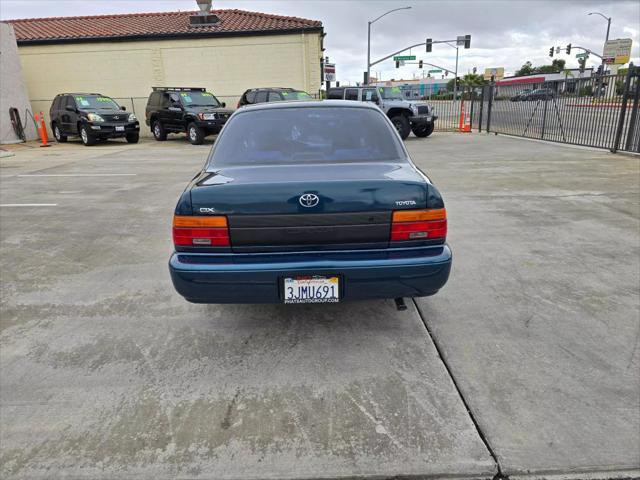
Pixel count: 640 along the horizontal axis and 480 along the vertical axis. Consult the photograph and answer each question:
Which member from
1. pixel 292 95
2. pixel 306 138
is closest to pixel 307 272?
pixel 306 138

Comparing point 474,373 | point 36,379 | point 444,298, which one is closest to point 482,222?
point 444,298

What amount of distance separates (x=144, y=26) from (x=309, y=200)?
2348cm

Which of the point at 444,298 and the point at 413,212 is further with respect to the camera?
the point at 444,298

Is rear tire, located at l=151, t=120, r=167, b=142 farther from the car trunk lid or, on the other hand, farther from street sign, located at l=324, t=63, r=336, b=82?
the car trunk lid

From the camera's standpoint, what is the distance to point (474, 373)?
2.86 metres

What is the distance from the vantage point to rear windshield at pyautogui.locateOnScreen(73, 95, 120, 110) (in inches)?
669

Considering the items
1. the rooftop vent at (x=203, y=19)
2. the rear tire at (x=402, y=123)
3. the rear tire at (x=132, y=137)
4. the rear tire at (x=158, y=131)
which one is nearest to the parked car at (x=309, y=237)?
the rear tire at (x=402, y=123)

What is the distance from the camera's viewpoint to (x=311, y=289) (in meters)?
2.83

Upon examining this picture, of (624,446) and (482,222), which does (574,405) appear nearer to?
(624,446)

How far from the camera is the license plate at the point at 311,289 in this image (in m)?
2.80

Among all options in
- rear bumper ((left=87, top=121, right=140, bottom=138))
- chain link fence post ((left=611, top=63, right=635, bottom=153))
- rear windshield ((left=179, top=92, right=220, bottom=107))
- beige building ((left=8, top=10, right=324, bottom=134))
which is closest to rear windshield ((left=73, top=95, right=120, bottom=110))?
rear bumper ((left=87, top=121, right=140, bottom=138))

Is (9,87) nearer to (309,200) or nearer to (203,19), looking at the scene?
(203,19)

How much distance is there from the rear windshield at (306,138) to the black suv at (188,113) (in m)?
13.2

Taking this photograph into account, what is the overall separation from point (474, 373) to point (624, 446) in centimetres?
83
